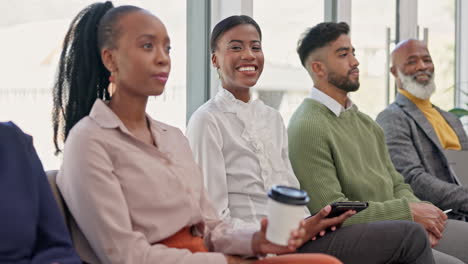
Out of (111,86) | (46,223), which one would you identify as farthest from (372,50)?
(46,223)

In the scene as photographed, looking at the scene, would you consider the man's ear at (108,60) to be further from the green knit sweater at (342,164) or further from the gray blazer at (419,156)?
the gray blazer at (419,156)

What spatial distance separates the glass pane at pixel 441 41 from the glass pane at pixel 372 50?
684mm

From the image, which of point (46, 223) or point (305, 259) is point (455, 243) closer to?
point (305, 259)

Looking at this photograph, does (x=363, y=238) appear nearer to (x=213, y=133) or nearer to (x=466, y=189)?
(x=213, y=133)

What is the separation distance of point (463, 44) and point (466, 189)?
276cm

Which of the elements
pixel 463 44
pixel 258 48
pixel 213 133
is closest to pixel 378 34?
pixel 463 44

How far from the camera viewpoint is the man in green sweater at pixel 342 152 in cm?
283

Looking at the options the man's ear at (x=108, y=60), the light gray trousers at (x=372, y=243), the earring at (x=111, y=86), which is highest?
the man's ear at (x=108, y=60)

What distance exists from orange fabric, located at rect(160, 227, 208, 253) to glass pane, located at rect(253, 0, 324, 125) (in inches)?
81.9

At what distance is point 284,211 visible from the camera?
1.58 metres

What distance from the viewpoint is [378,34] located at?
5.00 m

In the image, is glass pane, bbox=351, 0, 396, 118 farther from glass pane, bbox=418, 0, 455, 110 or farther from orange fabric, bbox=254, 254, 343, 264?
orange fabric, bbox=254, 254, 343, 264

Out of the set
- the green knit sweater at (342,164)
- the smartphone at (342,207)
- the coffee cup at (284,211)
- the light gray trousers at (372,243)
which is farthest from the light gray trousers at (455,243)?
the coffee cup at (284,211)

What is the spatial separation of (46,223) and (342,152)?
164 centimetres
